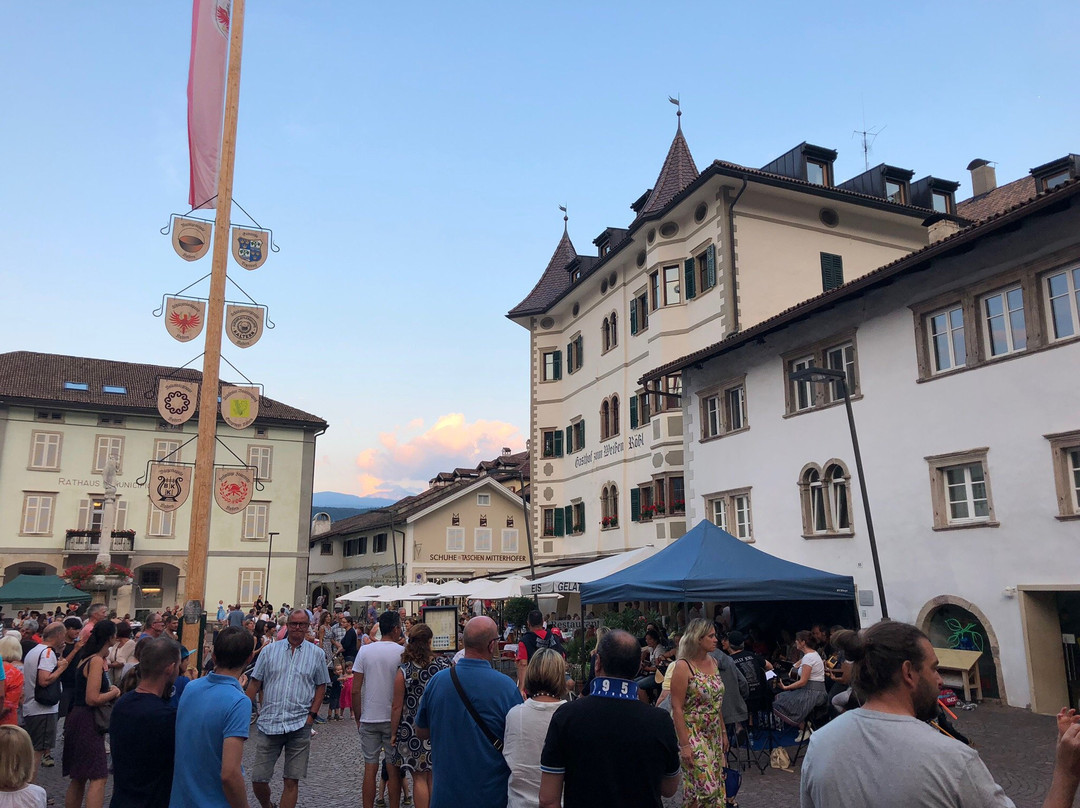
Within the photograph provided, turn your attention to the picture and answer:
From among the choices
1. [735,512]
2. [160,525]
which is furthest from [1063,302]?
[160,525]

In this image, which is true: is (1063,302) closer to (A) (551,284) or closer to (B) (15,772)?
(B) (15,772)

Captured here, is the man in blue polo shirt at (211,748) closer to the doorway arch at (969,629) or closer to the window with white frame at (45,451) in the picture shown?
the doorway arch at (969,629)

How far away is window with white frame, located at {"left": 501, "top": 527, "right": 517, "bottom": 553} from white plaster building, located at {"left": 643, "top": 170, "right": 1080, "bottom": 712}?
29.5 m

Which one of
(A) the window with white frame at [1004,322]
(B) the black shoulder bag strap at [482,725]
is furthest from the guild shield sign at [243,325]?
(A) the window with white frame at [1004,322]

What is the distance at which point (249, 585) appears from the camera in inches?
1860

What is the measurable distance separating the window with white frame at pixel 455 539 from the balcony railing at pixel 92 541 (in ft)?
53.9

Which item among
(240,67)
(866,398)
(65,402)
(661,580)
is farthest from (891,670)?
(65,402)

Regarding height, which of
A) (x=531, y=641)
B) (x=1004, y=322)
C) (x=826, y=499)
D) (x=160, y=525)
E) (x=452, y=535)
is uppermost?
(x=1004, y=322)

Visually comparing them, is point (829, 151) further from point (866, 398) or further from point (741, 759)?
point (741, 759)

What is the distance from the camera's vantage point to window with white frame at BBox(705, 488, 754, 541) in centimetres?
2245

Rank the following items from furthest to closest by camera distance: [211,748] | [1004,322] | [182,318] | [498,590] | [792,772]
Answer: [498,590] < [1004,322] < [182,318] < [792,772] < [211,748]

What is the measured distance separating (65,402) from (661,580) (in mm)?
41469

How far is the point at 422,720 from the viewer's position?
540 centimetres

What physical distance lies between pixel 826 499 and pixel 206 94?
14.9 m
